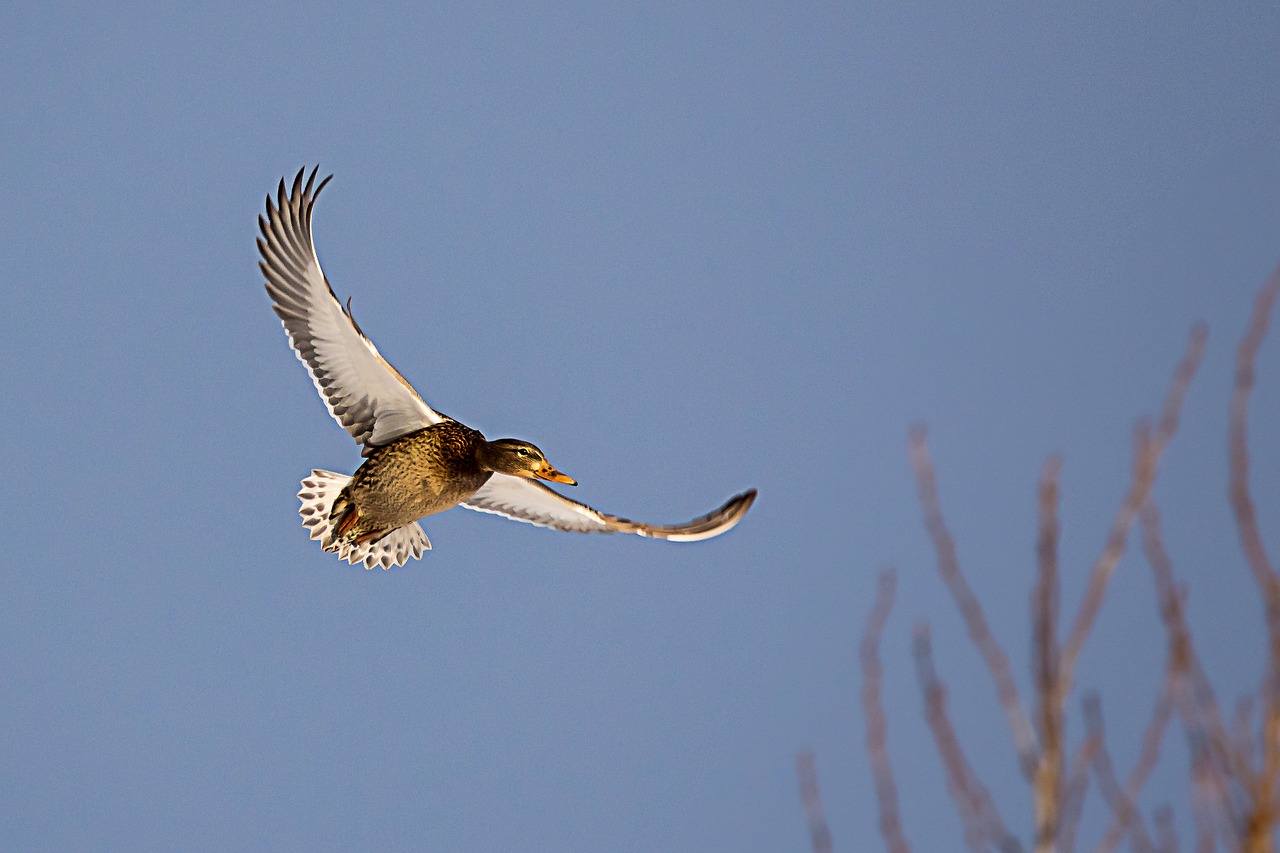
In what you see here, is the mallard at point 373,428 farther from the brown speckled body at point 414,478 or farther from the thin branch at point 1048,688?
the thin branch at point 1048,688

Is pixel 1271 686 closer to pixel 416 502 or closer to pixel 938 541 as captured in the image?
pixel 938 541

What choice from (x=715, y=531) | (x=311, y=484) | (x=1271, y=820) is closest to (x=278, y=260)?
(x=311, y=484)

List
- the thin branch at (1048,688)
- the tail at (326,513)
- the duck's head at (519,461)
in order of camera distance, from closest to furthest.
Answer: the thin branch at (1048,688), the duck's head at (519,461), the tail at (326,513)

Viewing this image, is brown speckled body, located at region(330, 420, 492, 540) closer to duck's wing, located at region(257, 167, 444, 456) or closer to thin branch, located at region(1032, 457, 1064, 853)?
duck's wing, located at region(257, 167, 444, 456)

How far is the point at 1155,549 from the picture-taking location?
2.46 metres

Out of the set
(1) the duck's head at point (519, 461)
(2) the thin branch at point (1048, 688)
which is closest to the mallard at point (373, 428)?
(1) the duck's head at point (519, 461)

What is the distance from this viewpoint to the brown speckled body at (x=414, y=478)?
9.75 meters

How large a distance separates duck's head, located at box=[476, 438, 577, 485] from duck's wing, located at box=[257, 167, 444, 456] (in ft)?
1.91

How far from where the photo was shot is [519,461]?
31.9 feet

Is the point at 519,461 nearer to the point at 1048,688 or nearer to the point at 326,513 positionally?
the point at 326,513

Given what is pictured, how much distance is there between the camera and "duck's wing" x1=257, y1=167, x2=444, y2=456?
974 centimetres

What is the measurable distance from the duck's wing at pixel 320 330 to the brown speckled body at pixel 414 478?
0.27 metres

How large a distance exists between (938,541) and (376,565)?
9.15 meters

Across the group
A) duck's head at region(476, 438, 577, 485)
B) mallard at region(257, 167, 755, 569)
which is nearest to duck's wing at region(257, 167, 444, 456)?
mallard at region(257, 167, 755, 569)
